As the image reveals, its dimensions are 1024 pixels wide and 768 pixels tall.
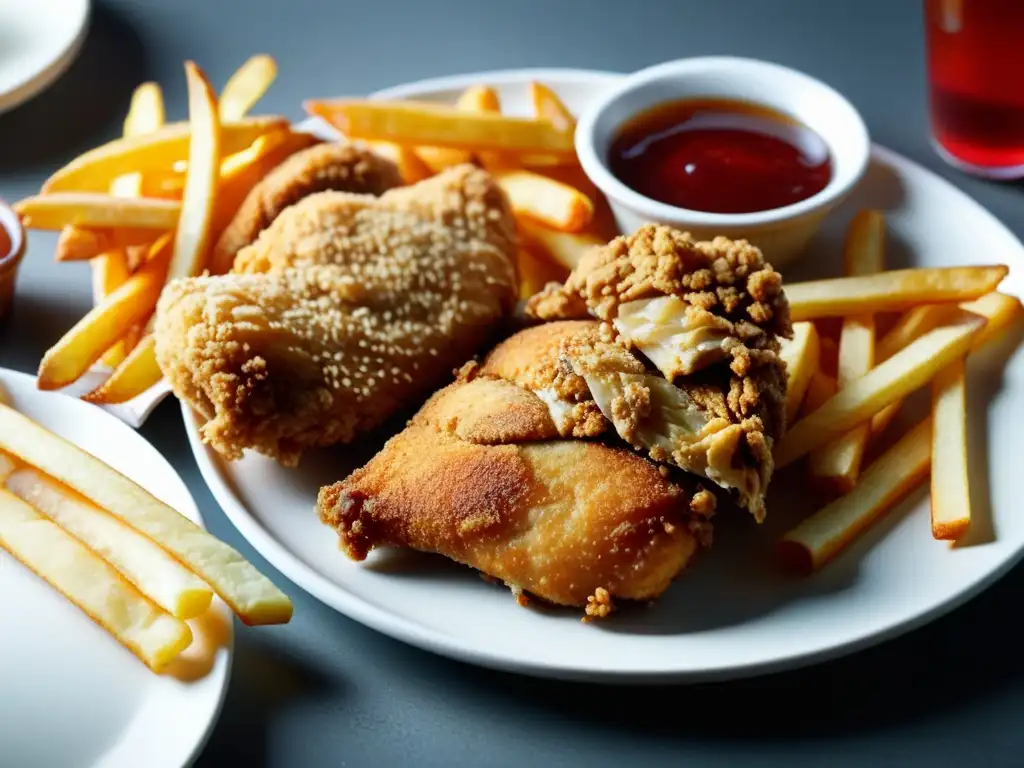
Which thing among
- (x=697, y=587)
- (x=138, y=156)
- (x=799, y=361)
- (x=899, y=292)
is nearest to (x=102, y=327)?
(x=138, y=156)

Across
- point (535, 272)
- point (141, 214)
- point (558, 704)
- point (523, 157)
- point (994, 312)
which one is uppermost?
point (141, 214)

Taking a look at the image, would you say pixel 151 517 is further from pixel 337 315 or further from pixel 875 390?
pixel 875 390

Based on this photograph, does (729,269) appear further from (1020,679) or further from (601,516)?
(1020,679)

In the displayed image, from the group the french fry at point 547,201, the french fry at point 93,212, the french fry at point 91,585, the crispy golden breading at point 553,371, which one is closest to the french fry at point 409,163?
the french fry at point 547,201

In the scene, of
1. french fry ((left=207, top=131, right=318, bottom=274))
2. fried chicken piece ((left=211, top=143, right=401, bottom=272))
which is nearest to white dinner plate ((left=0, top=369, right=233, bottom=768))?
fried chicken piece ((left=211, top=143, right=401, bottom=272))

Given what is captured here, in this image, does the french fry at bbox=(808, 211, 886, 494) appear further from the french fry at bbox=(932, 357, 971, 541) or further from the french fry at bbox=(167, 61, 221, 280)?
the french fry at bbox=(167, 61, 221, 280)

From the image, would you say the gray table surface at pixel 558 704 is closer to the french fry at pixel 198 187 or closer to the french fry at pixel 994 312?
the french fry at pixel 198 187
